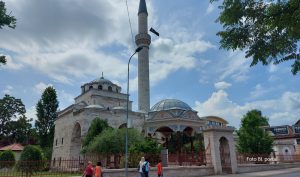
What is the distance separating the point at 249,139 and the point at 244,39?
2034cm

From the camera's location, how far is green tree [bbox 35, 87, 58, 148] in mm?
45531

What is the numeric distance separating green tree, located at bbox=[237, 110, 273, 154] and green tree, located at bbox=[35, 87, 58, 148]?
3097 centimetres

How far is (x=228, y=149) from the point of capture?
18.6 m

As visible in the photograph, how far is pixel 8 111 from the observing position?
49.6 metres

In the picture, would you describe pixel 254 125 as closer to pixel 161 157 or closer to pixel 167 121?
pixel 167 121

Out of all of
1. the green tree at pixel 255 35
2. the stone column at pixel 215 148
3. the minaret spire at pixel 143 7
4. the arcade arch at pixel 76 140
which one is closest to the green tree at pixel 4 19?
the green tree at pixel 255 35

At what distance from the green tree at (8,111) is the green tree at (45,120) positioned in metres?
7.35

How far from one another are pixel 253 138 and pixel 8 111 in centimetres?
4183

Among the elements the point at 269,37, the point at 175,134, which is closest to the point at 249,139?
the point at 175,134

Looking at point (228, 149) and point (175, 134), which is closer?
point (228, 149)

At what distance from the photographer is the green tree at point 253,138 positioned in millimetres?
25797

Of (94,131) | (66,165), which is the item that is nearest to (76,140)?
(94,131)

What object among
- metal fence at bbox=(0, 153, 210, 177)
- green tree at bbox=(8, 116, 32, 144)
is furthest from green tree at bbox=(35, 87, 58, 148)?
metal fence at bbox=(0, 153, 210, 177)

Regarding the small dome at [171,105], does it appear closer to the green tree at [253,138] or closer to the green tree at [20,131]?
the green tree at [253,138]
